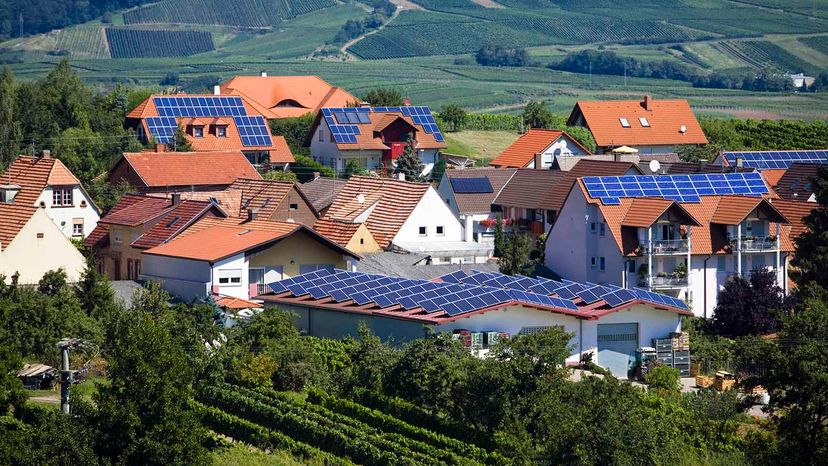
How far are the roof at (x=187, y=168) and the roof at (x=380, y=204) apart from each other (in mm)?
9096

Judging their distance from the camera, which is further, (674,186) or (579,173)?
(579,173)

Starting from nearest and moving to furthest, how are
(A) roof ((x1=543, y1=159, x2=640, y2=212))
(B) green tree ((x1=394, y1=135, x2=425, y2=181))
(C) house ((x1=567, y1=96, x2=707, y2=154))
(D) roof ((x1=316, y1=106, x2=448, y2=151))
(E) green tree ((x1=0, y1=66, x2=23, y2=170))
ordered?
(A) roof ((x1=543, y1=159, x2=640, y2=212)) → (E) green tree ((x1=0, y1=66, x2=23, y2=170)) → (B) green tree ((x1=394, y1=135, x2=425, y2=181)) → (D) roof ((x1=316, y1=106, x2=448, y2=151)) → (C) house ((x1=567, y1=96, x2=707, y2=154))

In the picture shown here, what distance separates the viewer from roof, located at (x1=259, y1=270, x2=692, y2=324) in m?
52.2

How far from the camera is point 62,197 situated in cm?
7494

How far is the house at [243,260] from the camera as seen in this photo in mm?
59812

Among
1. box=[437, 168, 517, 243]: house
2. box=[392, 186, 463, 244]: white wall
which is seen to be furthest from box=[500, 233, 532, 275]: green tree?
box=[437, 168, 517, 243]: house

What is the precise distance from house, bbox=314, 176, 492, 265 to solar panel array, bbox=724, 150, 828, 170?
21.3 m

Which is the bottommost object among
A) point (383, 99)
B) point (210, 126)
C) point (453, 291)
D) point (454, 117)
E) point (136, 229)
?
point (453, 291)

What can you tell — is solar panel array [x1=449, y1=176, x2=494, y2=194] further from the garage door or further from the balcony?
the garage door

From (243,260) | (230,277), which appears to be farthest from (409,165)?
(230,277)

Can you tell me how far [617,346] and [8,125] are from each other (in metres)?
46.9

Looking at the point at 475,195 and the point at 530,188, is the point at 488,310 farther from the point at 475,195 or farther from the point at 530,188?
the point at 475,195

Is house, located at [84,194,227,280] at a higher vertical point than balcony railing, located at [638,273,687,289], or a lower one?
higher

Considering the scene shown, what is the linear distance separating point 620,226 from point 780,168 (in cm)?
2351
